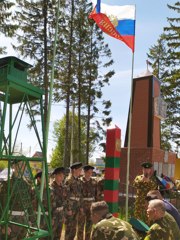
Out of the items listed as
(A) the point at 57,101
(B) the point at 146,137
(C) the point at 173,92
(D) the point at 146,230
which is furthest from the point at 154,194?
(C) the point at 173,92

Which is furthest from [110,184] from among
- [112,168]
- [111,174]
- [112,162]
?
[112,162]

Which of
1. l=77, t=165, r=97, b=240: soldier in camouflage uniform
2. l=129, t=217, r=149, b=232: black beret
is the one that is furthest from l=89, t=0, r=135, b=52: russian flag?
l=129, t=217, r=149, b=232: black beret

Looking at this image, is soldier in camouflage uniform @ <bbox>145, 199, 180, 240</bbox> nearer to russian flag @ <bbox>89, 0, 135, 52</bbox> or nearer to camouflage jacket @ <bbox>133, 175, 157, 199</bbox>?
camouflage jacket @ <bbox>133, 175, 157, 199</bbox>

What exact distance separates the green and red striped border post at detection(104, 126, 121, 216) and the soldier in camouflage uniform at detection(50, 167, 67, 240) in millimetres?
964

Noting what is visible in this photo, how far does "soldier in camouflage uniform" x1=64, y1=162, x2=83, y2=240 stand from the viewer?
6.50m

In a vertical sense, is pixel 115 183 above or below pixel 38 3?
below

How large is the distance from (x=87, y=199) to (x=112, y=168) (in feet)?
3.13

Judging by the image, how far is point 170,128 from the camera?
33.6m

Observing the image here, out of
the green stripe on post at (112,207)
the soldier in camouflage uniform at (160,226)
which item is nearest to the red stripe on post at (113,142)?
the green stripe on post at (112,207)

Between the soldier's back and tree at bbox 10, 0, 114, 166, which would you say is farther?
tree at bbox 10, 0, 114, 166

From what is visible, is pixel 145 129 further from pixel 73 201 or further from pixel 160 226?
pixel 160 226

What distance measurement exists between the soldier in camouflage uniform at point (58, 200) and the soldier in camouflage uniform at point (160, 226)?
2.41 meters

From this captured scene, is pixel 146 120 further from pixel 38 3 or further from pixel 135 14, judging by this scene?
pixel 38 3

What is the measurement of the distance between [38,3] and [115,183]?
16.3 metres
